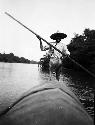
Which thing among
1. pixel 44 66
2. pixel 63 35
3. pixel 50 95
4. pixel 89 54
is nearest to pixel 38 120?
pixel 50 95

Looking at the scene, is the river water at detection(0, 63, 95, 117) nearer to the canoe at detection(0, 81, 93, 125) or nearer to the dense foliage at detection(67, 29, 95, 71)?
the canoe at detection(0, 81, 93, 125)

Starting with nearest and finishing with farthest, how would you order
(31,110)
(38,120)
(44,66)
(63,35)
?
1. (38,120)
2. (31,110)
3. (63,35)
4. (44,66)

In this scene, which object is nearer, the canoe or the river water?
the canoe

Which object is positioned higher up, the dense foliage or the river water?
the dense foliage

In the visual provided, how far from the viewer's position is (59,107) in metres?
2.52

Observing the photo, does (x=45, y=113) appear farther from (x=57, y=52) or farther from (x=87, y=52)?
(x=87, y=52)

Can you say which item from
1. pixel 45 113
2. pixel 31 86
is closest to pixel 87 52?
pixel 31 86

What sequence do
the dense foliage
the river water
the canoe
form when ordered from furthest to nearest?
the dense foliage
the river water
the canoe

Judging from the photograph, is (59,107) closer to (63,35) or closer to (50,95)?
(50,95)

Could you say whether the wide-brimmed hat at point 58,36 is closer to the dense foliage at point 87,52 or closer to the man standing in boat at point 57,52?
the man standing in boat at point 57,52

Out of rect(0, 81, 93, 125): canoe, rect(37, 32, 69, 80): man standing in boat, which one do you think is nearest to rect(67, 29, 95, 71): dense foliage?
rect(37, 32, 69, 80): man standing in boat

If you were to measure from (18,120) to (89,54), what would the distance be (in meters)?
72.1

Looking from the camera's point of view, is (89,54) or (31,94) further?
(89,54)

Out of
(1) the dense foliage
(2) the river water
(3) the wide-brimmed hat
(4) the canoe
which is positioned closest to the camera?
(4) the canoe
